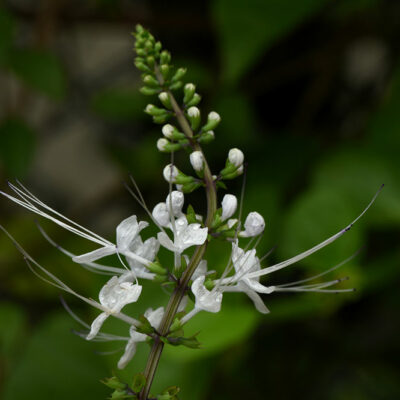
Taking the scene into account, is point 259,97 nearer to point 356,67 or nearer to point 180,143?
point 356,67

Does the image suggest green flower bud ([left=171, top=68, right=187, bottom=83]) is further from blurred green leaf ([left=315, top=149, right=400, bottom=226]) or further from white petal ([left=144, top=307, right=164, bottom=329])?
blurred green leaf ([left=315, top=149, right=400, bottom=226])

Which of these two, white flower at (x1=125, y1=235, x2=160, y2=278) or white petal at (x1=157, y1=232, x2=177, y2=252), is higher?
white petal at (x1=157, y1=232, x2=177, y2=252)

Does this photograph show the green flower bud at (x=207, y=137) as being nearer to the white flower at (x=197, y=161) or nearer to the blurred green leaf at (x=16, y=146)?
the white flower at (x=197, y=161)

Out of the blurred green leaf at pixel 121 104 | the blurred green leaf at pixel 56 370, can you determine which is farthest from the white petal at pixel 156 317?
the blurred green leaf at pixel 121 104

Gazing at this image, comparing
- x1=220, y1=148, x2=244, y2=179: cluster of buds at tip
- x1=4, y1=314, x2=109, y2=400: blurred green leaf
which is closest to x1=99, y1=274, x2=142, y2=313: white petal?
x1=220, y1=148, x2=244, y2=179: cluster of buds at tip

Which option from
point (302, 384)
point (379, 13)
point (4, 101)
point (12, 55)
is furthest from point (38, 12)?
point (302, 384)

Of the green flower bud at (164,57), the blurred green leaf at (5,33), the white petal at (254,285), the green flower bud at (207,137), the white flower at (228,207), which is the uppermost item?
the green flower bud at (164,57)
